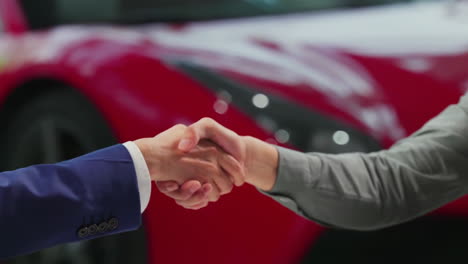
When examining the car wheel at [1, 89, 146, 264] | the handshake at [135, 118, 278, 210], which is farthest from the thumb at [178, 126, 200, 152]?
the car wheel at [1, 89, 146, 264]

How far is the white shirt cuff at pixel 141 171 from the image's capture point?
110 centimetres

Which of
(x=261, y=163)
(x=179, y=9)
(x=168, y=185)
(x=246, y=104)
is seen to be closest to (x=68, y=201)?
(x=168, y=185)

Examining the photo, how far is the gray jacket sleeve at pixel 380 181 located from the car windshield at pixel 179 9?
3.03 ft

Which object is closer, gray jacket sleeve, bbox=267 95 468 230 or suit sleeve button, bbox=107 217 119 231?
suit sleeve button, bbox=107 217 119 231

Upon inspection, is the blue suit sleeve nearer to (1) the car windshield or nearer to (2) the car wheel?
(2) the car wheel

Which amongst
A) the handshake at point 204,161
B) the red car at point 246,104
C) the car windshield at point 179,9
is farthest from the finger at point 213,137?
the car windshield at point 179,9

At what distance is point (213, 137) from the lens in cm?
118

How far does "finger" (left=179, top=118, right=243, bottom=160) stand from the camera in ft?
3.78

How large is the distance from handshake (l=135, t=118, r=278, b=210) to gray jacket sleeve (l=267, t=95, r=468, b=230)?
0.03 m

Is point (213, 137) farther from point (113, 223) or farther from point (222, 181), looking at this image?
point (113, 223)

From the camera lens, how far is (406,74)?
169 cm

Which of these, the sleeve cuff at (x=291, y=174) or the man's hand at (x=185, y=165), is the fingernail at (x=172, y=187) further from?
the sleeve cuff at (x=291, y=174)

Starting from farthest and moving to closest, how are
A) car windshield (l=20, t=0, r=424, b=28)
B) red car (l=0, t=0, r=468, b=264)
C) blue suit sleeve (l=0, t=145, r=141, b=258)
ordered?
car windshield (l=20, t=0, r=424, b=28) < red car (l=0, t=0, r=468, b=264) < blue suit sleeve (l=0, t=145, r=141, b=258)

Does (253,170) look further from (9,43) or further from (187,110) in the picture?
(9,43)
